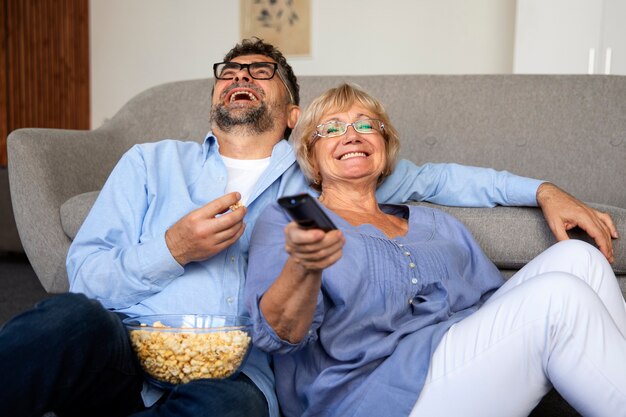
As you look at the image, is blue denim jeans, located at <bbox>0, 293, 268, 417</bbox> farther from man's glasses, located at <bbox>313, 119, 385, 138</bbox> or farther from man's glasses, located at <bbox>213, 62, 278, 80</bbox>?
man's glasses, located at <bbox>213, 62, 278, 80</bbox>

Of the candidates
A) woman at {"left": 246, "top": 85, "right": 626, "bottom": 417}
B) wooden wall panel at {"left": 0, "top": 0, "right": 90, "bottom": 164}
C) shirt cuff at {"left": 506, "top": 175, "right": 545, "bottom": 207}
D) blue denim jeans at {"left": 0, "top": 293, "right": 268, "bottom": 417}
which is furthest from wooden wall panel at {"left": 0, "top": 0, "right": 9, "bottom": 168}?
blue denim jeans at {"left": 0, "top": 293, "right": 268, "bottom": 417}

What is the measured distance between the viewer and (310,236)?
1.02 metres

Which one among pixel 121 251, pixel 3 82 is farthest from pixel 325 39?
pixel 121 251

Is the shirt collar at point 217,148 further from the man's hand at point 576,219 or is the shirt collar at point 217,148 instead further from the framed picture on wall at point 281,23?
the framed picture on wall at point 281,23

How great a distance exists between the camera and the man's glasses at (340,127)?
5.57ft

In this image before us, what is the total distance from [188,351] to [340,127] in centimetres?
70

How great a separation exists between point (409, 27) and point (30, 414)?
14.1ft

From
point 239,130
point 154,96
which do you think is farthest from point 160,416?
point 154,96

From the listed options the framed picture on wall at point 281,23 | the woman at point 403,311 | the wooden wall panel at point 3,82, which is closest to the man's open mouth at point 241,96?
the woman at point 403,311

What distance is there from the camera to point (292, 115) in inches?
78.6

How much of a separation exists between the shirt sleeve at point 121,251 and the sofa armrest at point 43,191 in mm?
761

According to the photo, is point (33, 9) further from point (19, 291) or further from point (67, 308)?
point (67, 308)

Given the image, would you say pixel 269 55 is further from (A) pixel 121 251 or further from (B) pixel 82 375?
(B) pixel 82 375

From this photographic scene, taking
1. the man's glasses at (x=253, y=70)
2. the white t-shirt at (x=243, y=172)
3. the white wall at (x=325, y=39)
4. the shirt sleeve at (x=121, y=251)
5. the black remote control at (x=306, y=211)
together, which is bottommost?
the shirt sleeve at (x=121, y=251)
